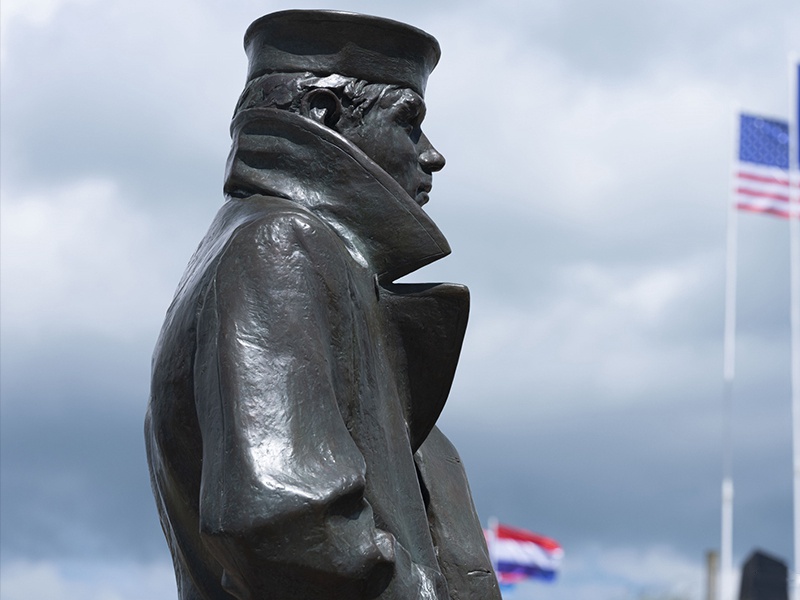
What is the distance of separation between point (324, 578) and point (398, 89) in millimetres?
1366

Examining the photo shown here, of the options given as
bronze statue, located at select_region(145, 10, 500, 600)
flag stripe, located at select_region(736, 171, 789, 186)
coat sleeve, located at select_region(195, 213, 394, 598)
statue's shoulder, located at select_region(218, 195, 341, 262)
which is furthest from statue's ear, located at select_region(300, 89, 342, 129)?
flag stripe, located at select_region(736, 171, 789, 186)

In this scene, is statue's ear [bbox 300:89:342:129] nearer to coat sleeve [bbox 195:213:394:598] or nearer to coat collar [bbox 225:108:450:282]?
coat collar [bbox 225:108:450:282]

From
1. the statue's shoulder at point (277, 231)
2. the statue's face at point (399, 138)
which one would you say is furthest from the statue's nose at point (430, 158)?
the statue's shoulder at point (277, 231)

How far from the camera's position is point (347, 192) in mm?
3988

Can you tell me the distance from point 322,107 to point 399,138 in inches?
8.7

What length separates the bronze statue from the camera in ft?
11.2

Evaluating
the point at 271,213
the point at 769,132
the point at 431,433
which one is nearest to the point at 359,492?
the point at 271,213

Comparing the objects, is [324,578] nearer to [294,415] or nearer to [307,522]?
[307,522]

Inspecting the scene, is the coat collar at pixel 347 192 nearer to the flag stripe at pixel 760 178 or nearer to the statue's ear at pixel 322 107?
the statue's ear at pixel 322 107

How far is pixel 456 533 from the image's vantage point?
4297mm

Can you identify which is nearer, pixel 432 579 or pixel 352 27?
pixel 432 579

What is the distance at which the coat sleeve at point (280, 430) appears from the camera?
3.37 metres

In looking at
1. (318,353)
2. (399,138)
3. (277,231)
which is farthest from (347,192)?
(318,353)

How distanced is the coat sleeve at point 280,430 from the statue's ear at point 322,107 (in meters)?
0.42
